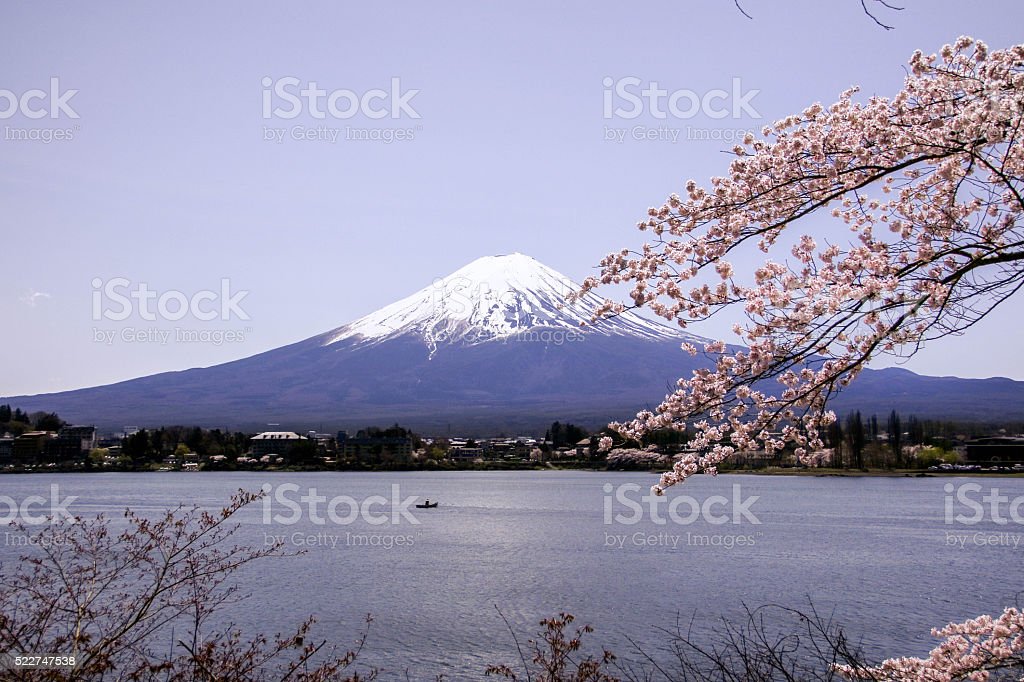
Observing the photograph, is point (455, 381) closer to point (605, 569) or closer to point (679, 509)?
point (679, 509)

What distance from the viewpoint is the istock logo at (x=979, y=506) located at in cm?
3022

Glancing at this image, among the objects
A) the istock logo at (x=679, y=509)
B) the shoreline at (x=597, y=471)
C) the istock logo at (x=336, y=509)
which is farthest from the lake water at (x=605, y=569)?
the shoreline at (x=597, y=471)

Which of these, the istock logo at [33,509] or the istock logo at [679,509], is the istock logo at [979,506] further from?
the istock logo at [33,509]

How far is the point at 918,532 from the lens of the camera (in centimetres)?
2619

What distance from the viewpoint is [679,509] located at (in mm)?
37438

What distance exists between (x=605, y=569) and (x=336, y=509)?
1906 centimetres

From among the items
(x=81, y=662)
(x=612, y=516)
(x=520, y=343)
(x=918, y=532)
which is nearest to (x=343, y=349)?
(x=520, y=343)

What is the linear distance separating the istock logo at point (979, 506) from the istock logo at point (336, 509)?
19.3 meters

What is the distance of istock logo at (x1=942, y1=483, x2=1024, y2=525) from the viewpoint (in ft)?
99.1

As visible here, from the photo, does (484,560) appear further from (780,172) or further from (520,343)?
(520,343)

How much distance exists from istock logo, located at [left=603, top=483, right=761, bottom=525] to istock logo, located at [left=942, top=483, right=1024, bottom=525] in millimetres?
7189

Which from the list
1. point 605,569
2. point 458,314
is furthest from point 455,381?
point 605,569

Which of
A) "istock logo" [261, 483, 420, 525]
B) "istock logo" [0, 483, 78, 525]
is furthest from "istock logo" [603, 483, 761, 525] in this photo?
"istock logo" [0, 483, 78, 525]

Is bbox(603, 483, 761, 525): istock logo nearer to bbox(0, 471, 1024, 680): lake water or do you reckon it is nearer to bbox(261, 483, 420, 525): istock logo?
bbox(0, 471, 1024, 680): lake water
